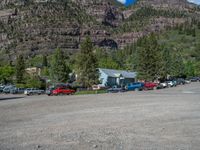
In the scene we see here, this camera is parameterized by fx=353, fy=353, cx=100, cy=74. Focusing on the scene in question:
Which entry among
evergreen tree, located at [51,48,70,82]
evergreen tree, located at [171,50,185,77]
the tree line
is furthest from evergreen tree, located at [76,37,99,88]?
evergreen tree, located at [171,50,185,77]

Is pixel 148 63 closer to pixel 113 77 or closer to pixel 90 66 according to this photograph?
pixel 113 77

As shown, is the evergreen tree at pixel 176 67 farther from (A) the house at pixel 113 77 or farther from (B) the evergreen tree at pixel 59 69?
(B) the evergreen tree at pixel 59 69

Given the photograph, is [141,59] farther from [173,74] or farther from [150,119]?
[150,119]

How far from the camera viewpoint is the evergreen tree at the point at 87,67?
77.9 m

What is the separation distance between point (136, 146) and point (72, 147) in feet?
6.63

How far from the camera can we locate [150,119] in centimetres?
1784

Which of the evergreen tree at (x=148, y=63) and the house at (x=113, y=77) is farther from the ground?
the evergreen tree at (x=148, y=63)

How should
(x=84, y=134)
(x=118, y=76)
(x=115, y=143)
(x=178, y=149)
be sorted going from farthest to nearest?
(x=118, y=76)
(x=84, y=134)
(x=115, y=143)
(x=178, y=149)

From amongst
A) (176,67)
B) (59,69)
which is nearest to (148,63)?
(59,69)

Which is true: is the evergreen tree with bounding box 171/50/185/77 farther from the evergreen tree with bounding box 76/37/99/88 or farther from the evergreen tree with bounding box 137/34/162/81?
the evergreen tree with bounding box 76/37/99/88

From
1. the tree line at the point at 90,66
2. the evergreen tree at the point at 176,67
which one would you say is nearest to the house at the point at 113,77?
the tree line at the point at 90,66

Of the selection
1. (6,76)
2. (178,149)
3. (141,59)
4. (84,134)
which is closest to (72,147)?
(84,134)

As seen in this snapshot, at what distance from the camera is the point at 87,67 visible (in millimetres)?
77875

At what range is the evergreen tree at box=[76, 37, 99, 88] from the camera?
256 ft
